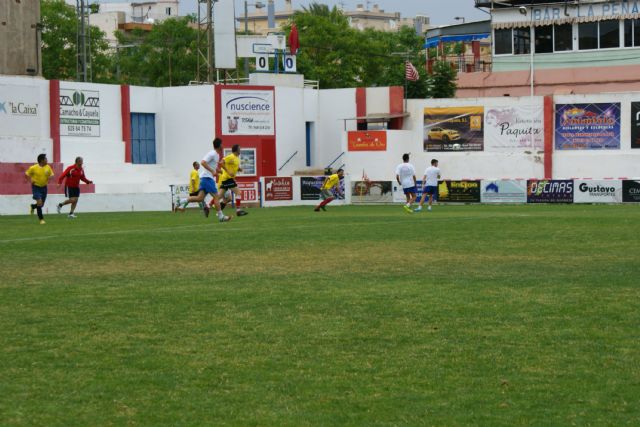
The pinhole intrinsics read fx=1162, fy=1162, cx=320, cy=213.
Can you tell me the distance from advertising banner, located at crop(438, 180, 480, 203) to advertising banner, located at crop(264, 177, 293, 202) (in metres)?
6.48

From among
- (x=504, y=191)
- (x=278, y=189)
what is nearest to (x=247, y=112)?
(x=278, y=189)

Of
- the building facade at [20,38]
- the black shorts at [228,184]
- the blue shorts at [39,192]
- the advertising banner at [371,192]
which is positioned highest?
the building facade at [20,38]

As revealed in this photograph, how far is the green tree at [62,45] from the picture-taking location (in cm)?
9769

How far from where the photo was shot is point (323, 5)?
390ft

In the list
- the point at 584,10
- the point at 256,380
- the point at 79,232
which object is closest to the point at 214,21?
the point at 584,10

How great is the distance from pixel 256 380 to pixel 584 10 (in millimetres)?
63438

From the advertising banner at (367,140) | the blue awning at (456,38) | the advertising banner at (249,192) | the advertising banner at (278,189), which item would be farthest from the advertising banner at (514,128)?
the blue awning at (456,38)

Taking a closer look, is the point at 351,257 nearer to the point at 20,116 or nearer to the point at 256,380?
the point at 256,380

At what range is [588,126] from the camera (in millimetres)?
55000

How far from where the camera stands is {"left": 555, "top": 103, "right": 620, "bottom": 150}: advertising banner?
54.4m

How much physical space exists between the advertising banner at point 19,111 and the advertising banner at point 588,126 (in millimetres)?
24294

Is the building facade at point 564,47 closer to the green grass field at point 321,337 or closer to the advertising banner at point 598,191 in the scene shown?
the advertising banner at point 598,191

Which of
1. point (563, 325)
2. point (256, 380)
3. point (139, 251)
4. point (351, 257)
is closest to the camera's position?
point (256, 380)

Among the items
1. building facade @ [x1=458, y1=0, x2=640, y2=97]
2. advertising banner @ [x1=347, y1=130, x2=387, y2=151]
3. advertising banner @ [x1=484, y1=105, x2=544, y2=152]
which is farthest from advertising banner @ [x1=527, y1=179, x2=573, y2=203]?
building facade @ [x1=458, y1=0, x2=640, y2=97]
